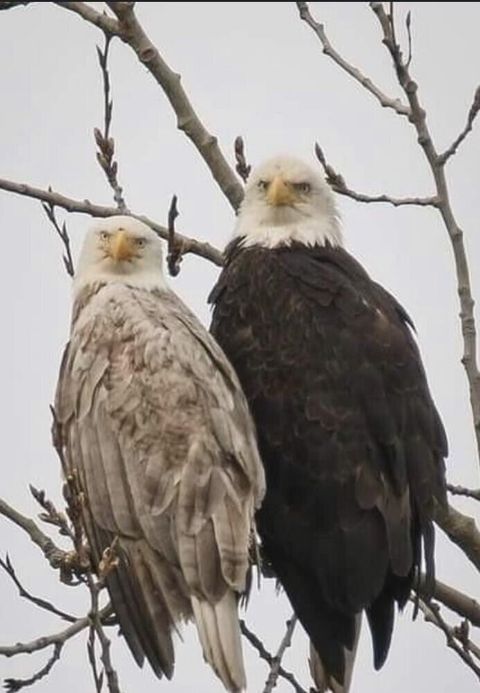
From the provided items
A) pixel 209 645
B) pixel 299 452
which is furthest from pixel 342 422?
pixel 209 645

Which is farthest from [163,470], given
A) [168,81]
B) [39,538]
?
[168,81]

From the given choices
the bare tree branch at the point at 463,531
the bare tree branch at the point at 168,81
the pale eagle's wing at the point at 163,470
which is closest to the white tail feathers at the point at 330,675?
the bare tree branch at the point at 463,531

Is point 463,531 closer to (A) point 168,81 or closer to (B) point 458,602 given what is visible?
(B) point 458,602

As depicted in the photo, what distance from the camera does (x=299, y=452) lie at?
21.3 feet

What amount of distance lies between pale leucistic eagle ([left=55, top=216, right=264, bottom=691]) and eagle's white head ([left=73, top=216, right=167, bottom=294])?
0.33 meters

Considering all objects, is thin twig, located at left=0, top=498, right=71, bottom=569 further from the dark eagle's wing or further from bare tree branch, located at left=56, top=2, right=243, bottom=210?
bare tree branch, located at left=56, top=2, right=243, bottom=210

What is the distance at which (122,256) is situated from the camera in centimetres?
671

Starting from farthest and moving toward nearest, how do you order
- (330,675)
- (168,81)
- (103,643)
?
1. (168,81)
2. (330,675)
3. (103,643)

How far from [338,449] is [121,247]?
1038mm

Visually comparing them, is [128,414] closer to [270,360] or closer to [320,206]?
[270,360]

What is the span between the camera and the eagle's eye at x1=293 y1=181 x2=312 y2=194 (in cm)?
717

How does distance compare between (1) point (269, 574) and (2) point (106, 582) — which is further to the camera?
(1) point (269, 574)

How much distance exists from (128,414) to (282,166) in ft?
4.89

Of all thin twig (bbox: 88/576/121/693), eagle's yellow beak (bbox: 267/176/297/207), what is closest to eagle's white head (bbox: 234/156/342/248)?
eagle's yellow beak (bbox: 267/176/297/207)
